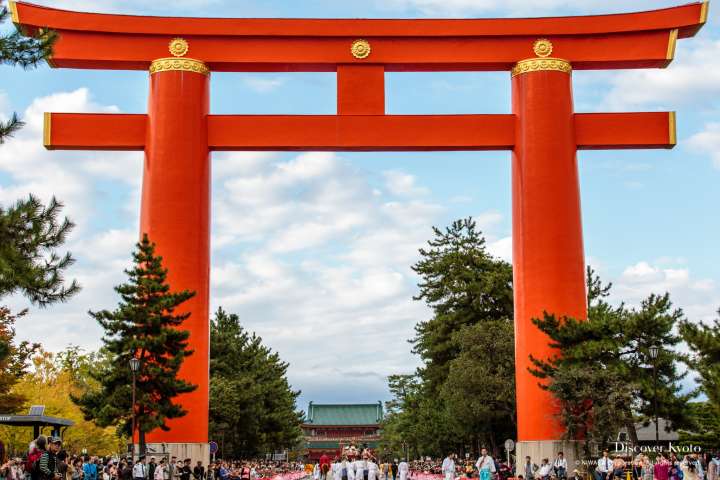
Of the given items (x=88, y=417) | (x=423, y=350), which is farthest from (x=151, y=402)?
(x=423, y=350)

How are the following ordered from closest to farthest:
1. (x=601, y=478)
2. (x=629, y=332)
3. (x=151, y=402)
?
(x=601, y=478), (x=151, y=402), (x=629, y=332)

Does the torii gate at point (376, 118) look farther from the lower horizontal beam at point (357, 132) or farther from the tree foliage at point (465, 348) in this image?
the tree foliage at point (465, 348)

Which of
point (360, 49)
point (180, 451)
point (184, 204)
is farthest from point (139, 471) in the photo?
point (360, 49)

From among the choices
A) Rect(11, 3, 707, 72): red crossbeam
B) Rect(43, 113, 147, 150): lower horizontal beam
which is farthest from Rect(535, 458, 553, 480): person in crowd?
Rect(43, 113, 147, 150): lower horizontal beam

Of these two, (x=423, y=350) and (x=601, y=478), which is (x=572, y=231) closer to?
(x=601, y=478)

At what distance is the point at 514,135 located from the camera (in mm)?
35656

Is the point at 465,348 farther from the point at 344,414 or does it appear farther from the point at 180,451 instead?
the point at 344,414

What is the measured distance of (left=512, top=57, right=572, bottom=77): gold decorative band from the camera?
117 feet

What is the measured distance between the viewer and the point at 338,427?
121250mm

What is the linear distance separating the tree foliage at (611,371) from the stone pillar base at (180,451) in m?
11.7

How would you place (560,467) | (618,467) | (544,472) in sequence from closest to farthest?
1. (618,467)
2. (544,472)
3. (560,467)

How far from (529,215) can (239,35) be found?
39.6ft

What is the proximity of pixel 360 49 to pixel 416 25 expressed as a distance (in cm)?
217

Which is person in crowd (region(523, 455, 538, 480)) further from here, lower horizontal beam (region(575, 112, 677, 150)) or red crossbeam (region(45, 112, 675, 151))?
lower horizontal beam (region(575, 112, 677, 150))
